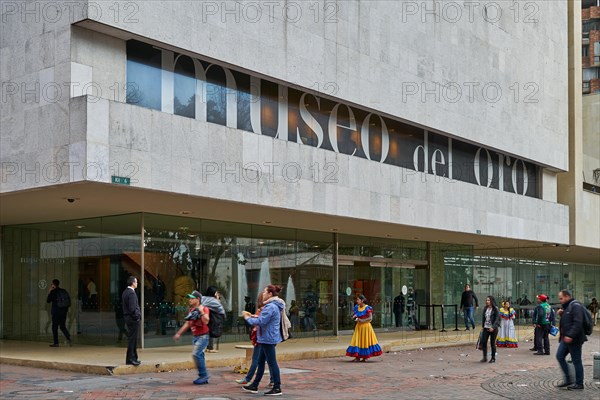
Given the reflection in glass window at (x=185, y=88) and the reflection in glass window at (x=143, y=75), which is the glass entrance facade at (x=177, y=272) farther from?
the reflection in glass window at (x=143, y=75)

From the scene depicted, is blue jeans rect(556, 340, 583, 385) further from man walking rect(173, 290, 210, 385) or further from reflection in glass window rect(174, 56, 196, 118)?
reflection in glass window rect(174, 56, 196, 118)

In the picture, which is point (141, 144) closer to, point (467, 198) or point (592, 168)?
point (467, 198)

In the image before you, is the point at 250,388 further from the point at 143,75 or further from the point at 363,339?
the point at 143,75

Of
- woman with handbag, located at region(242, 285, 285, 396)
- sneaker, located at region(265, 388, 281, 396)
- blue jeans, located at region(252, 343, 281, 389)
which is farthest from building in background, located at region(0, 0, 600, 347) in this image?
sneaker, located at region(265, 388, 281, 396)

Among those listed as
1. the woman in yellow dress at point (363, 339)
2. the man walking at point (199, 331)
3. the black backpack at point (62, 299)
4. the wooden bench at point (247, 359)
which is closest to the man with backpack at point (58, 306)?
the black backpack at point (62, 299)

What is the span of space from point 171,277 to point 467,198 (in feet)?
41.5

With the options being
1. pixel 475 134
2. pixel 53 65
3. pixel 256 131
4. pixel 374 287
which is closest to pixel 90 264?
pixel 256 131

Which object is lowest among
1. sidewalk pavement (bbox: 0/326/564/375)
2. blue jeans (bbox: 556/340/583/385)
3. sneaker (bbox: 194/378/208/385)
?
sidewalk pavement (bbox: 0/326/564/375)

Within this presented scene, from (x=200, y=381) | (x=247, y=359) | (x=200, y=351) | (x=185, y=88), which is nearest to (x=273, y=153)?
(x=185, y=88)

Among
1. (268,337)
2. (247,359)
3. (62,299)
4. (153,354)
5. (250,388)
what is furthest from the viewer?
(62,299)

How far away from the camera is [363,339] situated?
20062 mm

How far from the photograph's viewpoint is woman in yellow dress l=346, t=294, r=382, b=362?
2000 centimetres

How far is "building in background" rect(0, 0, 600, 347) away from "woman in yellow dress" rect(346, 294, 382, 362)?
328 centimetres

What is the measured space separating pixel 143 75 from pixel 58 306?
7.77 m
